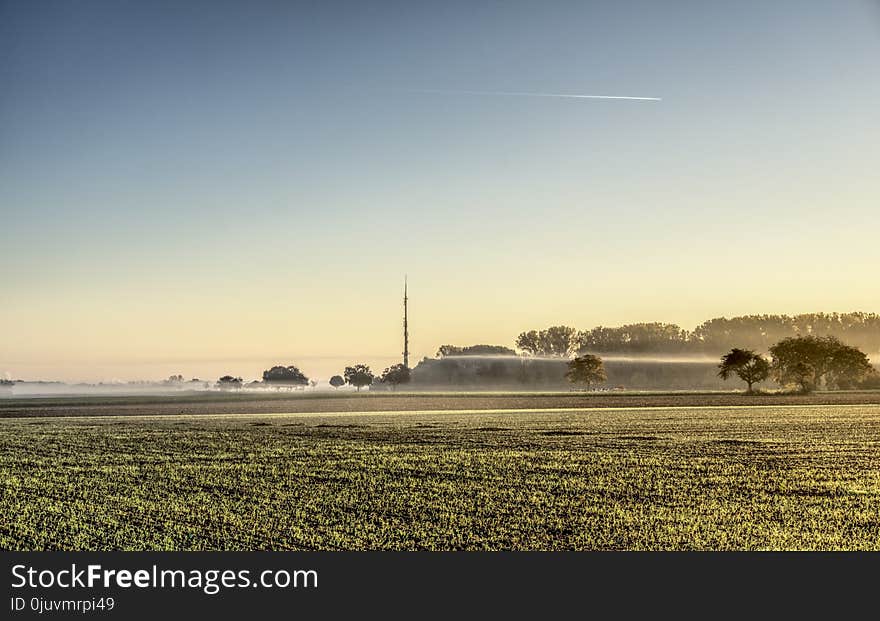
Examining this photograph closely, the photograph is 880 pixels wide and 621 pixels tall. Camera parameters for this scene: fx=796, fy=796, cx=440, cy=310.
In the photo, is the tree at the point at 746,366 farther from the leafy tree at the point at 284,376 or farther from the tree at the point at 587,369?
the leafy tree at the point at 284,376

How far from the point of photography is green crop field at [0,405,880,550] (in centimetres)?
693

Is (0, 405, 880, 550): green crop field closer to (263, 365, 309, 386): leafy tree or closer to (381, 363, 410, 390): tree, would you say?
(381, 363, 410, 390): tree

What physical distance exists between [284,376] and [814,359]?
333 feet

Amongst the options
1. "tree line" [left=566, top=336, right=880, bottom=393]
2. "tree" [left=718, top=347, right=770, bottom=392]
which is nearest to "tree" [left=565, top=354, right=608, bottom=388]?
"tree line" [left=566, top=336, right=880, bottom=393]

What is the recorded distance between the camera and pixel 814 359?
70.6m

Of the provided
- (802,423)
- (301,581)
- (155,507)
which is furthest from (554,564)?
(802,423)

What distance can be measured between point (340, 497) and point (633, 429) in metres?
13.3

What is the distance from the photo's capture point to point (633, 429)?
2084 centimetres

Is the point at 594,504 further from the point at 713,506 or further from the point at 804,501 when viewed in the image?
the point at 804,501

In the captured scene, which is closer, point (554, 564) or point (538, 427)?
point (554, 564)

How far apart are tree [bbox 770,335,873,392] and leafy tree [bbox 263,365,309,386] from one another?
89.4m

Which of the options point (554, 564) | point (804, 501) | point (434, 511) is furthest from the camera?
point (804, 501)

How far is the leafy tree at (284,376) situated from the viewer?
475ft

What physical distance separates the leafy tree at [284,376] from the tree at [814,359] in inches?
3520
